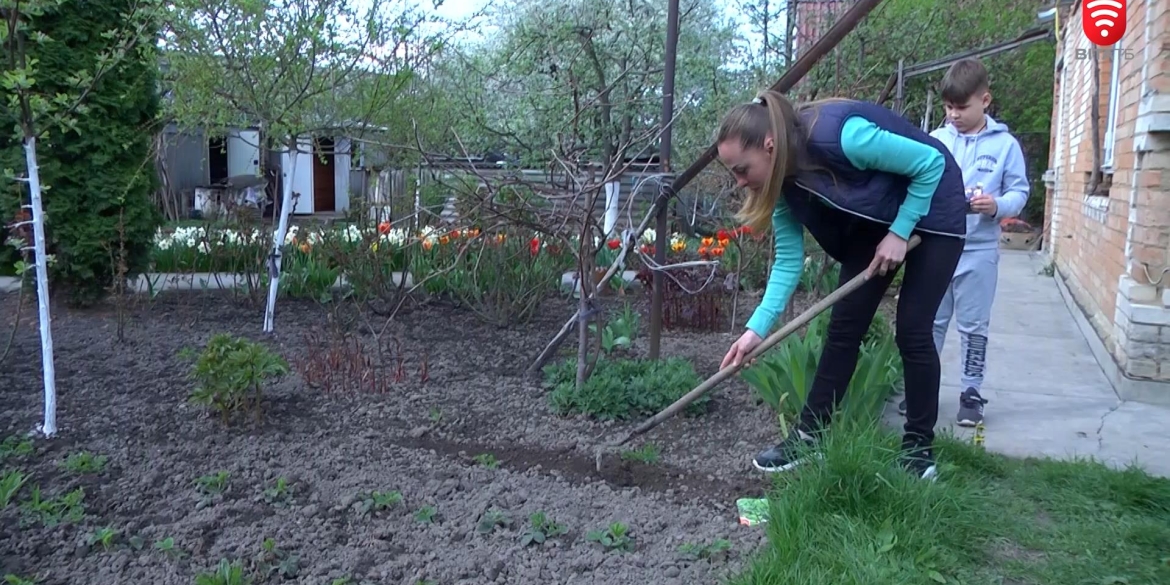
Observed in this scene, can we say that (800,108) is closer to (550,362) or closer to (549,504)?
(549,504)

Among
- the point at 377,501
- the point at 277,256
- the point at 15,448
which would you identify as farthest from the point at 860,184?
the point at 277,256

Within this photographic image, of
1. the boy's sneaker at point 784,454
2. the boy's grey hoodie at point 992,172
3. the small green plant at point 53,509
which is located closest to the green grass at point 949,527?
the boy's sneaker at point 784,454

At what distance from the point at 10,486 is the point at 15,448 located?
516mm

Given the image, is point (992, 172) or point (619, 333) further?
point (619, 333)

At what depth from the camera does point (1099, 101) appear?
7.47 meters

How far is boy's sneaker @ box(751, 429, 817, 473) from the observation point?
3.15 meters

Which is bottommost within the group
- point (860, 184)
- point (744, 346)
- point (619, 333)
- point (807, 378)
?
point (619, 333)

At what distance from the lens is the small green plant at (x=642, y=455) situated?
11.2 ft

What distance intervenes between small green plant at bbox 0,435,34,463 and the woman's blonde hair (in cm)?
267

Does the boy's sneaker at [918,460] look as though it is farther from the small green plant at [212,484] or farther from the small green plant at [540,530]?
the small green plant at [212,484]

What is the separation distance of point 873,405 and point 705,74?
8.10 m

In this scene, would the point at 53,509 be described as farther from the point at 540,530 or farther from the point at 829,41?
the point at 829,41

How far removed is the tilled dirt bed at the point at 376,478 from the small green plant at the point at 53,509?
0.03 meters

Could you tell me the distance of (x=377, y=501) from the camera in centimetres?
296
